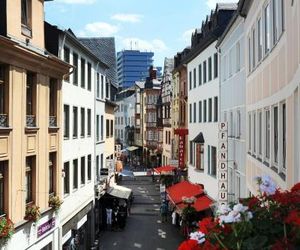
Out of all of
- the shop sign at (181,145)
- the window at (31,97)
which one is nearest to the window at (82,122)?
the window at (31,97)

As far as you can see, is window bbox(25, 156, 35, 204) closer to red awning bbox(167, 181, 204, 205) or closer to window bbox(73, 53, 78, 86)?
window bbox(73, 53, 78, 86)

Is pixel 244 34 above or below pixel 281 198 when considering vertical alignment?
above

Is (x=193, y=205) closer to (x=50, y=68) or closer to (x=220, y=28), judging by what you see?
(x=220, y=28)

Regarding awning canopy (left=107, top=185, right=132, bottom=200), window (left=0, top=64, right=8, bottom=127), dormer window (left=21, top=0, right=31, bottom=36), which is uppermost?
dormer window (left=21, top=0, right=31, bottom=36)

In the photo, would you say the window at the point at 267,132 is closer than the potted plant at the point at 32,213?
Yes

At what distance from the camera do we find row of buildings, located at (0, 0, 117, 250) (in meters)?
17.3

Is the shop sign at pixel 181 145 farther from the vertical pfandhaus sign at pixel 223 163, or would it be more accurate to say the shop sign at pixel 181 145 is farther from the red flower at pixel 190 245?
the red flower at pixel 190 245

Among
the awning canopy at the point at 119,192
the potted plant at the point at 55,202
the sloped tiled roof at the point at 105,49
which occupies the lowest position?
the awning canopy at the point at 119,192

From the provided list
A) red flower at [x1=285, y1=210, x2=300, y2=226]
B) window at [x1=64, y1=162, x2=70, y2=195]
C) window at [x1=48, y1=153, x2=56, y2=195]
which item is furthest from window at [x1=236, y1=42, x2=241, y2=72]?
red flower at [x1=285, y1=210, x2=300, y2=226]

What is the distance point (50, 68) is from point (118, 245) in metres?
12.2

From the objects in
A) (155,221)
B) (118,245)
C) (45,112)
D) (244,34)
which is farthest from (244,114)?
(155,221)

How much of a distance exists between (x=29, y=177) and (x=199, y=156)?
19.2m

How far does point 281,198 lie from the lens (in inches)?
190

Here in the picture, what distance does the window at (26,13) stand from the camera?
63.5 ft
